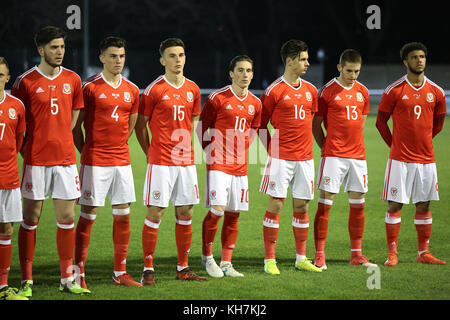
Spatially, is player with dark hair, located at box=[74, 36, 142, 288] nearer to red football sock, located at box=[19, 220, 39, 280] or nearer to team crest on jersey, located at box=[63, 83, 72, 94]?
team crest on jersey, located at box=[63, 83, 72, 94]

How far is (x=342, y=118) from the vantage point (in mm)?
7520

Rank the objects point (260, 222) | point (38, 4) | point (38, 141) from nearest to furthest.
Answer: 1. point (38, 141)
2. point (260, 222)
3. point (38, 4)

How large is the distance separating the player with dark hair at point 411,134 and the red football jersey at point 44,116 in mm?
3400

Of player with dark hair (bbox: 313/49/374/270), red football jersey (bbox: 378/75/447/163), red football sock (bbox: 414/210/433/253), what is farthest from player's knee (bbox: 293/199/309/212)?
red football sock (bbox: 414/210/433/253)

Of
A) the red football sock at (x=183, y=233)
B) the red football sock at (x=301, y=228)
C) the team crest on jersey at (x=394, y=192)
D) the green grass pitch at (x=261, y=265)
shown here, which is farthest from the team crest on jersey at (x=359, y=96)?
the red football sock at (x=183, y=233)

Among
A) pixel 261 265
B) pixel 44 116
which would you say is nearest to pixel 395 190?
pixel 261 265

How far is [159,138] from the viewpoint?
21.9 ft

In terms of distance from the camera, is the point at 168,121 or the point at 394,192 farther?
the point at 394,192

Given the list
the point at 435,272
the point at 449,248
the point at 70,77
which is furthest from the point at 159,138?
the point at 449,248

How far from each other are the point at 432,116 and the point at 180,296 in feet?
11.1

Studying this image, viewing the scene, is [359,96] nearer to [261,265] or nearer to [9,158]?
[261,265]

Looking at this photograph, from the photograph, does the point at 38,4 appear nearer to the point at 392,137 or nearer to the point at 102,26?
the point at 102,26

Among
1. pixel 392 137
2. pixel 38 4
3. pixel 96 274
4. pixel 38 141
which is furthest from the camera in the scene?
pixel 38 4

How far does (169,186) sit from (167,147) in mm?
365
